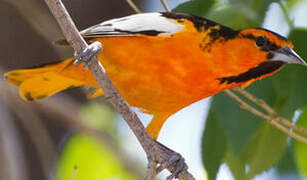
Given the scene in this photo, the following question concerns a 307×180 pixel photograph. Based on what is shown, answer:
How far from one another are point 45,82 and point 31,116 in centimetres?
117

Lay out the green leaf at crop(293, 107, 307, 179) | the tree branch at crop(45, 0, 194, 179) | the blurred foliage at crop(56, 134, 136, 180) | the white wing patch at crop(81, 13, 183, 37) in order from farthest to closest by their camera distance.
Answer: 1. the blurred foliage at crop(56, 134, 136, 180)
2. the green leaf at crop(293, 107, 307, 179)
3. the white wing patch at crop(81, 13, 183, 37)
4. the tree branch at crop(45, 0, 194, 179)

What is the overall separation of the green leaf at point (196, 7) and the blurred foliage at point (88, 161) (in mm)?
1935

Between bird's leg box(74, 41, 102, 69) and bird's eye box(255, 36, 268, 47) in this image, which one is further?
bird's eye box(255, 36, 268, 47)

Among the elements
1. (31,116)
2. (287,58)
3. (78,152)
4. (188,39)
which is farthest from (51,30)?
(287,58)

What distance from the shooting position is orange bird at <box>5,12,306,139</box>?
303 centimetres

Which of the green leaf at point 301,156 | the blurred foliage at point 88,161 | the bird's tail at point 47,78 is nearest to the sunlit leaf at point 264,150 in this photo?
the green leaf at point 301,156

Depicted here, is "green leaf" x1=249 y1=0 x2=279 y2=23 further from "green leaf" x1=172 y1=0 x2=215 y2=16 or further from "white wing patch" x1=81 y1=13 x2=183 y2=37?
Answer: "white wing patch" x1=81 y1=13 x2=183 y2=37

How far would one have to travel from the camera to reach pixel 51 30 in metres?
4.46

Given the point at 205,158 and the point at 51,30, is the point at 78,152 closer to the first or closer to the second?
the point at 51,30

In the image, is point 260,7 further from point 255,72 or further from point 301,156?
point 301,156

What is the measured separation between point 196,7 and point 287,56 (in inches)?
26.6

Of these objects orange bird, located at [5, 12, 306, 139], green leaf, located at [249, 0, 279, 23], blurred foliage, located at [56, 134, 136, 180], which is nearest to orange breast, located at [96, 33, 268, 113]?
orange bird, located at [5, 12, 306, 139]

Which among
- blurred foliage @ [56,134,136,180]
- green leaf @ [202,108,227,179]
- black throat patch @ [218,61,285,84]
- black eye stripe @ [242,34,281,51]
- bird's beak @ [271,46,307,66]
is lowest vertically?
blurred foliage @ [56,134,136,180]

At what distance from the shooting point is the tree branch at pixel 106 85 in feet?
8.38
